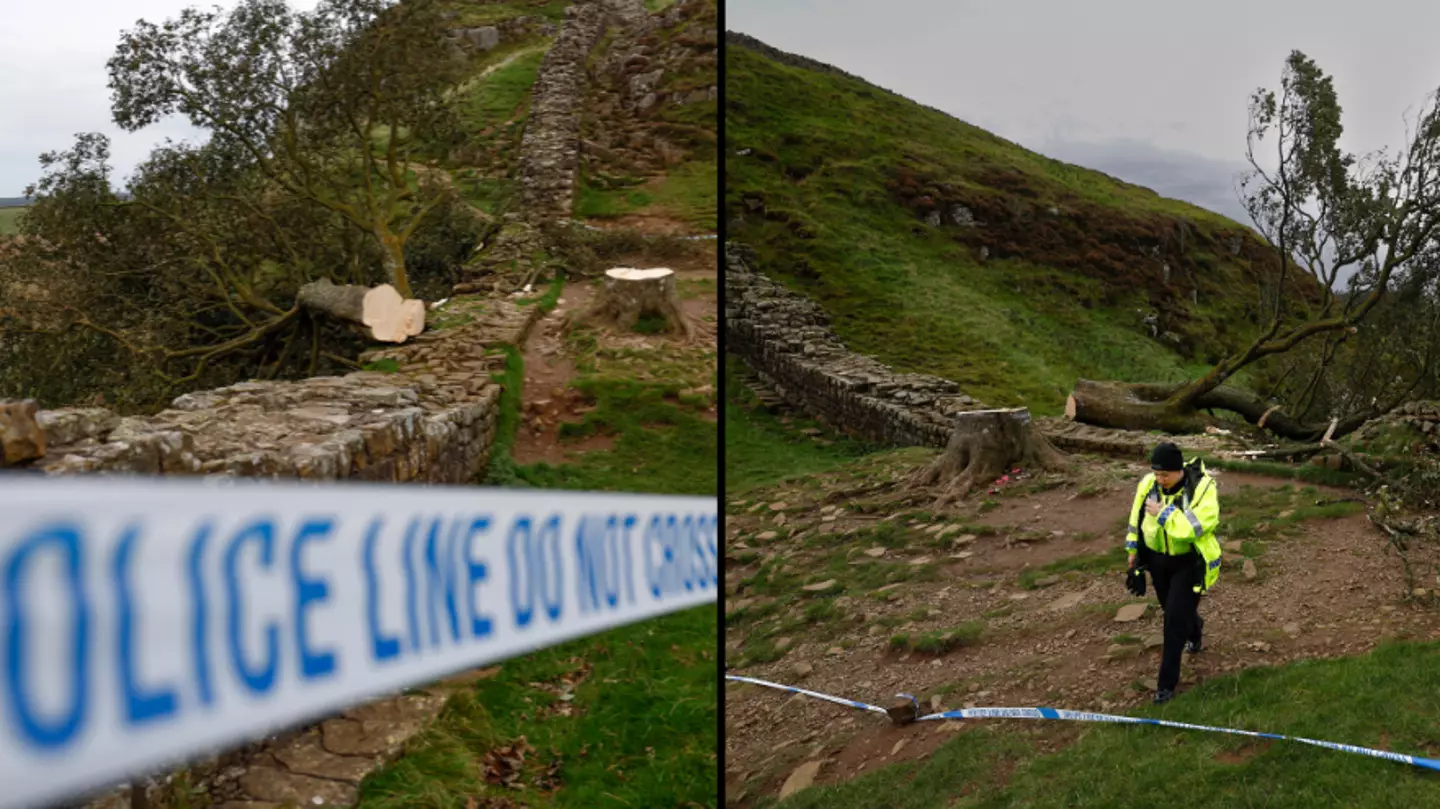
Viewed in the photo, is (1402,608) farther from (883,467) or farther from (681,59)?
(681,59)

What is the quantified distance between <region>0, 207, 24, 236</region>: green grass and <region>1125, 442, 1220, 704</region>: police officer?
27.7ft

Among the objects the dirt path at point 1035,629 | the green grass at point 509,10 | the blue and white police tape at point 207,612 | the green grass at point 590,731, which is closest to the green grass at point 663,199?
the dirt path at point 1035,629

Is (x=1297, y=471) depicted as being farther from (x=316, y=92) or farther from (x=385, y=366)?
(x=316, y=92)

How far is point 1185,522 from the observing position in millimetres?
4855

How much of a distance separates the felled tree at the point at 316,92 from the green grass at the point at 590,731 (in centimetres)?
594

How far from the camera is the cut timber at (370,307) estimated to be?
26.5 ft

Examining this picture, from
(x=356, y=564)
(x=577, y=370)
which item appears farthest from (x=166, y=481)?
(x=577, y=370)

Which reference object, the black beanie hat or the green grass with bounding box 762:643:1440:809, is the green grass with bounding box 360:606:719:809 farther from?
the black beanie hat

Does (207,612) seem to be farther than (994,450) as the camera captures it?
No

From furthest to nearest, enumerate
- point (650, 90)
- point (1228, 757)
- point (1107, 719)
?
point (650, 90), point (1107, 719), point (1228, 757)

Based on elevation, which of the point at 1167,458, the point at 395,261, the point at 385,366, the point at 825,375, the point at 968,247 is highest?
the point at 968,247

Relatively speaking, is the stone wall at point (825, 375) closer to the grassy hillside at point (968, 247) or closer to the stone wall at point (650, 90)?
the grassy hillside at point (968, 247)

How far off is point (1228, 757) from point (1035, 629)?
211cm

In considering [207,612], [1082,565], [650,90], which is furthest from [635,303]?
[650,90]
